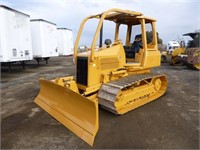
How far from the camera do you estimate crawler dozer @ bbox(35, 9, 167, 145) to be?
424 centimetres

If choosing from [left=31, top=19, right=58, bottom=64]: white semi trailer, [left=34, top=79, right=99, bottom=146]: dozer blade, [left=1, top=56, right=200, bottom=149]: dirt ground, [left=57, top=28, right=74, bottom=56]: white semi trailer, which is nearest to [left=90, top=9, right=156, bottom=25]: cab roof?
[left=34, top=79, right=99, bottom=146]: dozer blade

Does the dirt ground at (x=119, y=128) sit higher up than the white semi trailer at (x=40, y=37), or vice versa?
the white semi trailer at (x=40, y=37)

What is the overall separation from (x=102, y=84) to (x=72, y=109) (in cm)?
109

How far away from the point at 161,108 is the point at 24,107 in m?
→ 3.74

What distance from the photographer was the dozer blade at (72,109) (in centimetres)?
384

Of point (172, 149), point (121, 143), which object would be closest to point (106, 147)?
point (121, 143)

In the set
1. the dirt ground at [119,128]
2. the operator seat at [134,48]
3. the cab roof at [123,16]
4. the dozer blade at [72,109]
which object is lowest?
the dirt ground at [119,128]

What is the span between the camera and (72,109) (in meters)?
4.48

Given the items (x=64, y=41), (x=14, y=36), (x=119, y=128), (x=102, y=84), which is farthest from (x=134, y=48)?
(x=64, y=41)

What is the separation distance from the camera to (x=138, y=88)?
572cm

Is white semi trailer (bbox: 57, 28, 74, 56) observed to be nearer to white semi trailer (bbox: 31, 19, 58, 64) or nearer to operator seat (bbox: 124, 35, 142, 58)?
white semi trailer (bbox: 31, 19, 58, 64)

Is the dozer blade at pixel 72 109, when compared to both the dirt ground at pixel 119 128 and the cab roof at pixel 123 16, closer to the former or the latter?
the dirt ground at pixel 119 128

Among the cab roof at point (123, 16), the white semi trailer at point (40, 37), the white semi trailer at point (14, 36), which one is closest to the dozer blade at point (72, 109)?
the cab roof at point (123, 16)

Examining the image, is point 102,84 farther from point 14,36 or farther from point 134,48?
point 14,36
